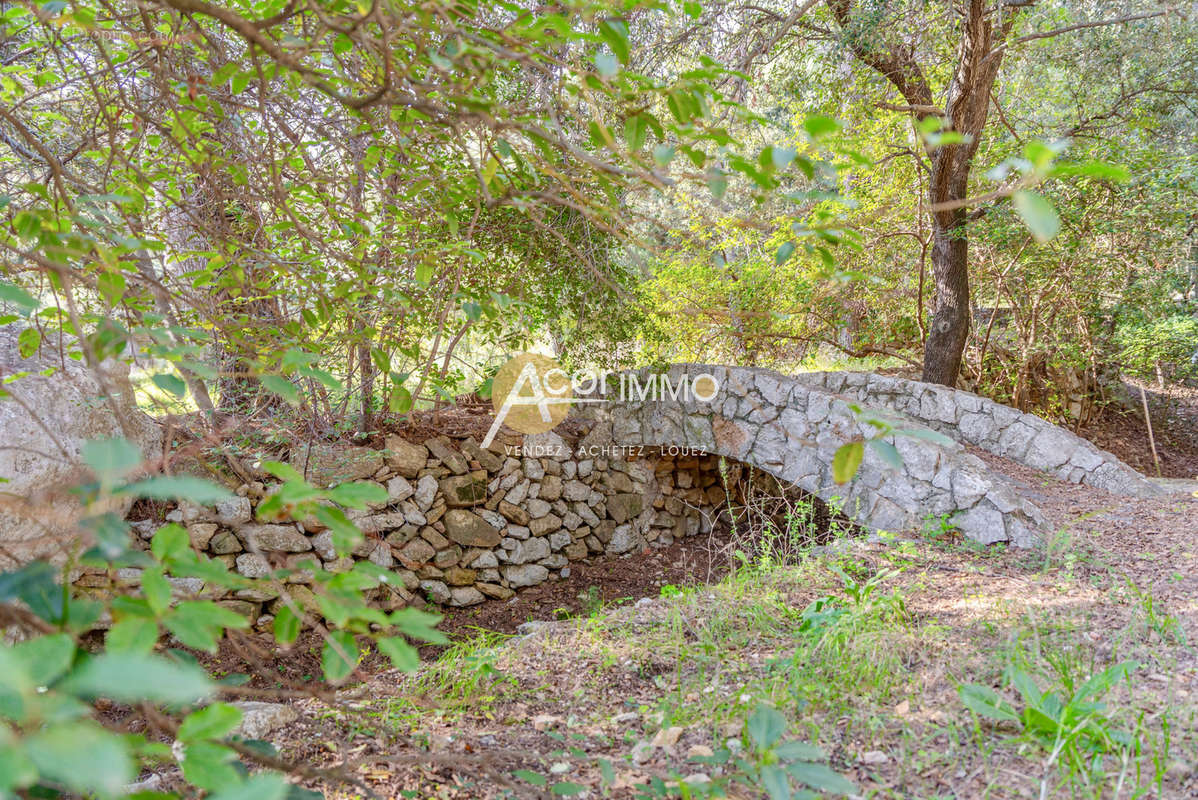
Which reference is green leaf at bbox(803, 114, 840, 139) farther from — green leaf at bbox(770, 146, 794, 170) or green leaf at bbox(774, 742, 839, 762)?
green leaf at bbox(774, 742, 839, 762)

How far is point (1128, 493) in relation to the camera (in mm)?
4289

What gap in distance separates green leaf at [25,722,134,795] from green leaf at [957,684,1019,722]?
1712 millimetres

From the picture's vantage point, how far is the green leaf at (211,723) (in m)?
0.71

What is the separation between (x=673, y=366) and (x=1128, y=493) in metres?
3.21

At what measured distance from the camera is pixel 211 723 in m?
0.72

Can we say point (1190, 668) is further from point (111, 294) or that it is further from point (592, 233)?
point (592, 233)

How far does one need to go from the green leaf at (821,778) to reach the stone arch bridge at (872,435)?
289 cm

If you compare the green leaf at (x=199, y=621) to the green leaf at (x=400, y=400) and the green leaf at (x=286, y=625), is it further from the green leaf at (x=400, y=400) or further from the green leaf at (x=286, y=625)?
the green leaf at (x=400, y=400)

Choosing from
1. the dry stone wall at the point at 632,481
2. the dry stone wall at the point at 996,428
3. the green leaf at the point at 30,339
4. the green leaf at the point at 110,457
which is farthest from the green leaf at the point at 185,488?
the dry stone wall at the point at 996,428

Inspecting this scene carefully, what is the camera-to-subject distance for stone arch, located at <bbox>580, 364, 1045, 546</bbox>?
12.3 feet

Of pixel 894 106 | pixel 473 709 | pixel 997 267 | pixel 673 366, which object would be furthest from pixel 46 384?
pixel 997 267

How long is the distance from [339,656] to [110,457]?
0.41 metres

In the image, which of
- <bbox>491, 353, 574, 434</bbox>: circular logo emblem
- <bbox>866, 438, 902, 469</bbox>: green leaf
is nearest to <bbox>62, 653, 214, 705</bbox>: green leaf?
<bbox>866, 438, 902, 469</bbox>: green leaf

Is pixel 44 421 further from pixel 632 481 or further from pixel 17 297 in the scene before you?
pixel 632 481
